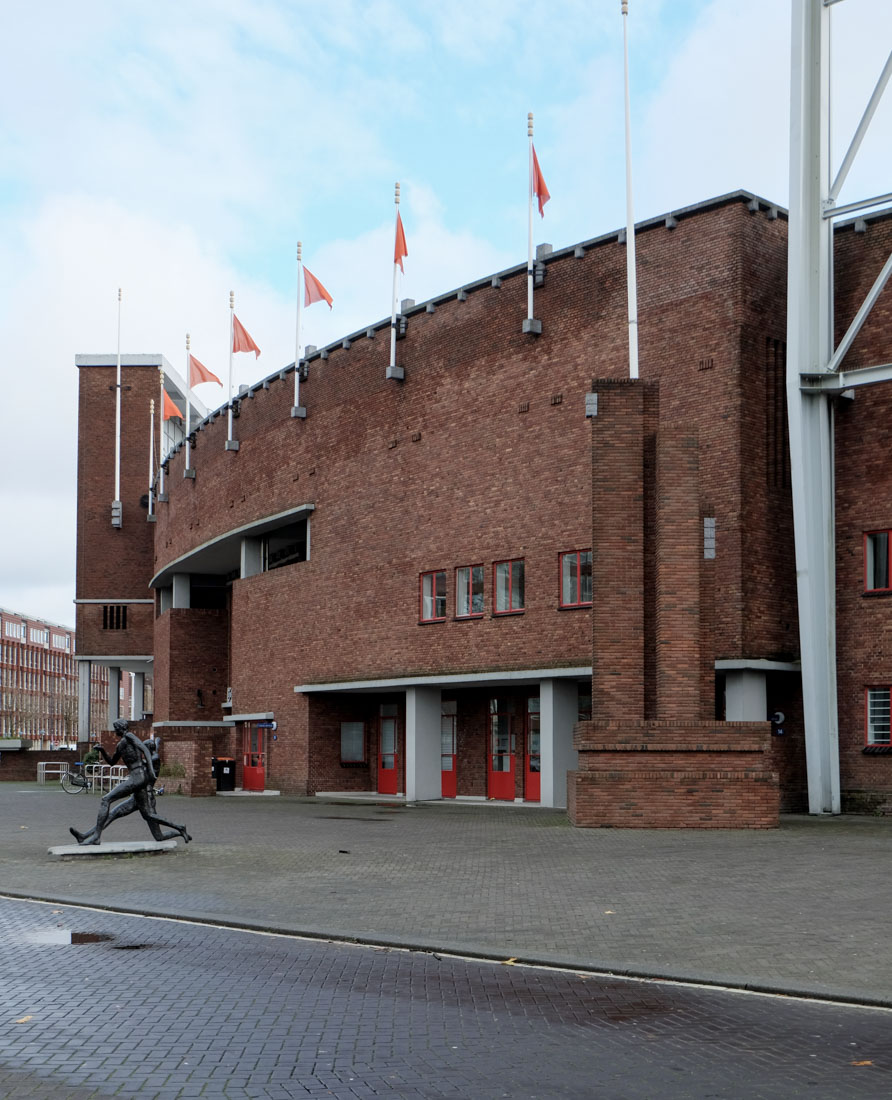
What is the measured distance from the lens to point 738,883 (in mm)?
→ 15328

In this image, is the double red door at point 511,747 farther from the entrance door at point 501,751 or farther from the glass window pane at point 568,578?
the glass window pane at point 568,578

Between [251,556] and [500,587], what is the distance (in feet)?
51.5

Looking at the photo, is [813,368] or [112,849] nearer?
[112,849]

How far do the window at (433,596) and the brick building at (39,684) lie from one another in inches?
4088

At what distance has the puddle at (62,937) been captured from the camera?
11.4 m

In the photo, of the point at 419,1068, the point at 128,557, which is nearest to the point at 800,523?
the point at 419,1068

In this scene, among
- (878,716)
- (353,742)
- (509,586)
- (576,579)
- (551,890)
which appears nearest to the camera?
(551,890)

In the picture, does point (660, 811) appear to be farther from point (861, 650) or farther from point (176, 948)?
point (176, 948)

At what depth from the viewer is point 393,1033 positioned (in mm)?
7902

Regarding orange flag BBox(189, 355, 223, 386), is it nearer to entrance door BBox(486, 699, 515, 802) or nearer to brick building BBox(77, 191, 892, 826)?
brick building BBox(77, 191, 892, 826)

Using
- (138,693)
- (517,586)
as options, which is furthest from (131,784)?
(138,693)

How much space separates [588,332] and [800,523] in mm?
6994

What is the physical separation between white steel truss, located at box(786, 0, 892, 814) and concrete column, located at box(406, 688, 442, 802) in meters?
11.3

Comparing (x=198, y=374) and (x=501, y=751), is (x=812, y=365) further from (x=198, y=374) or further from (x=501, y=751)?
(x=198, y=374)
